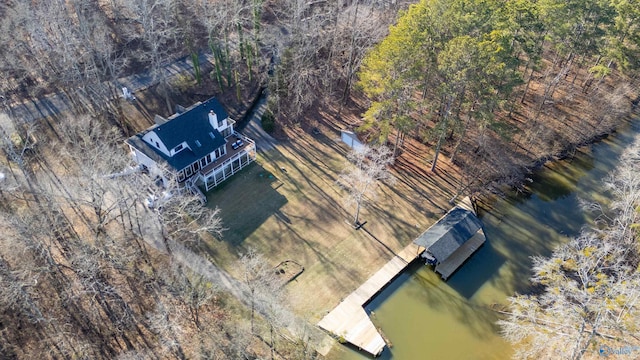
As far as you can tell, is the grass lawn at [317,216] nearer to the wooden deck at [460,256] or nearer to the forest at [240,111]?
the forest at [240,111]

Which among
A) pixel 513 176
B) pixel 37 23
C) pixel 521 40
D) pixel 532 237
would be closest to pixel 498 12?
pixel 521 40

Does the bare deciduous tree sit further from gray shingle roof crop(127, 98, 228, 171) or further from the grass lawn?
gray shingle roof crop(127, 98, 228, 171)

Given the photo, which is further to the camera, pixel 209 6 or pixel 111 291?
pixel 209 6

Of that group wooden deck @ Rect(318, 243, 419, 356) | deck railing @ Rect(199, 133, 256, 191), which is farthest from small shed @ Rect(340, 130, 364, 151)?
wooden deck @ Rect(318, 243, 419, 356)

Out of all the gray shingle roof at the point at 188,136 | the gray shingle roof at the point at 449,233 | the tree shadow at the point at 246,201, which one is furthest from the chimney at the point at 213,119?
the gray shingle roof at the point at 449,233

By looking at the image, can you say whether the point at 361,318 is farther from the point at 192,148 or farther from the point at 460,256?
the point at 192,148

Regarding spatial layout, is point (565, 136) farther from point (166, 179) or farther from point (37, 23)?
point (37, 23)
